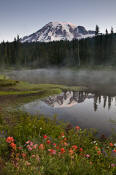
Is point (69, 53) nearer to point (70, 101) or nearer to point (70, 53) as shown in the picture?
point (70, 53)

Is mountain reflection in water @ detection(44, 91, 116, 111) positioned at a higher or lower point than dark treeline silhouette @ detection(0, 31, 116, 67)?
lower

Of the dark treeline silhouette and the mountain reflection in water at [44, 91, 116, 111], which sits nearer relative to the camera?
the mountain reflection in water at [44, 91, 116, 111]

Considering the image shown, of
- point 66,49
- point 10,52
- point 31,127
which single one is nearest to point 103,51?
point 66,49

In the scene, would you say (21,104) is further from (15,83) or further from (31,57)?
(31,57)

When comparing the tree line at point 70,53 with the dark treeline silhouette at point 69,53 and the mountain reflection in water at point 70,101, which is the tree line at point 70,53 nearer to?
the dark treeline silhouette at point 69,53

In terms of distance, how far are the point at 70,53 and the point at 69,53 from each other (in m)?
0.72

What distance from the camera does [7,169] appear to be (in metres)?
3.62

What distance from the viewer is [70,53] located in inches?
3792

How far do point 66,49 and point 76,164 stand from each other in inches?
3845

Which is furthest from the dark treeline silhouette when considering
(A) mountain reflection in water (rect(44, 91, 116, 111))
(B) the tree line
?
(A) mountain reflection in water (rect(44, 91, 116, 111))

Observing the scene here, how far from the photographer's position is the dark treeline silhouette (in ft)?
258

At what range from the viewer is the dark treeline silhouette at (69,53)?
258ft

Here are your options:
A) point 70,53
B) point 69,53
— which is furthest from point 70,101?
point 69,53

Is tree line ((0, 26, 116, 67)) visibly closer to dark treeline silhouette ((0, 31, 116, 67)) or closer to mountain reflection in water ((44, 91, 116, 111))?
dark treeline silhouette ((0, 31, 116, 67))
